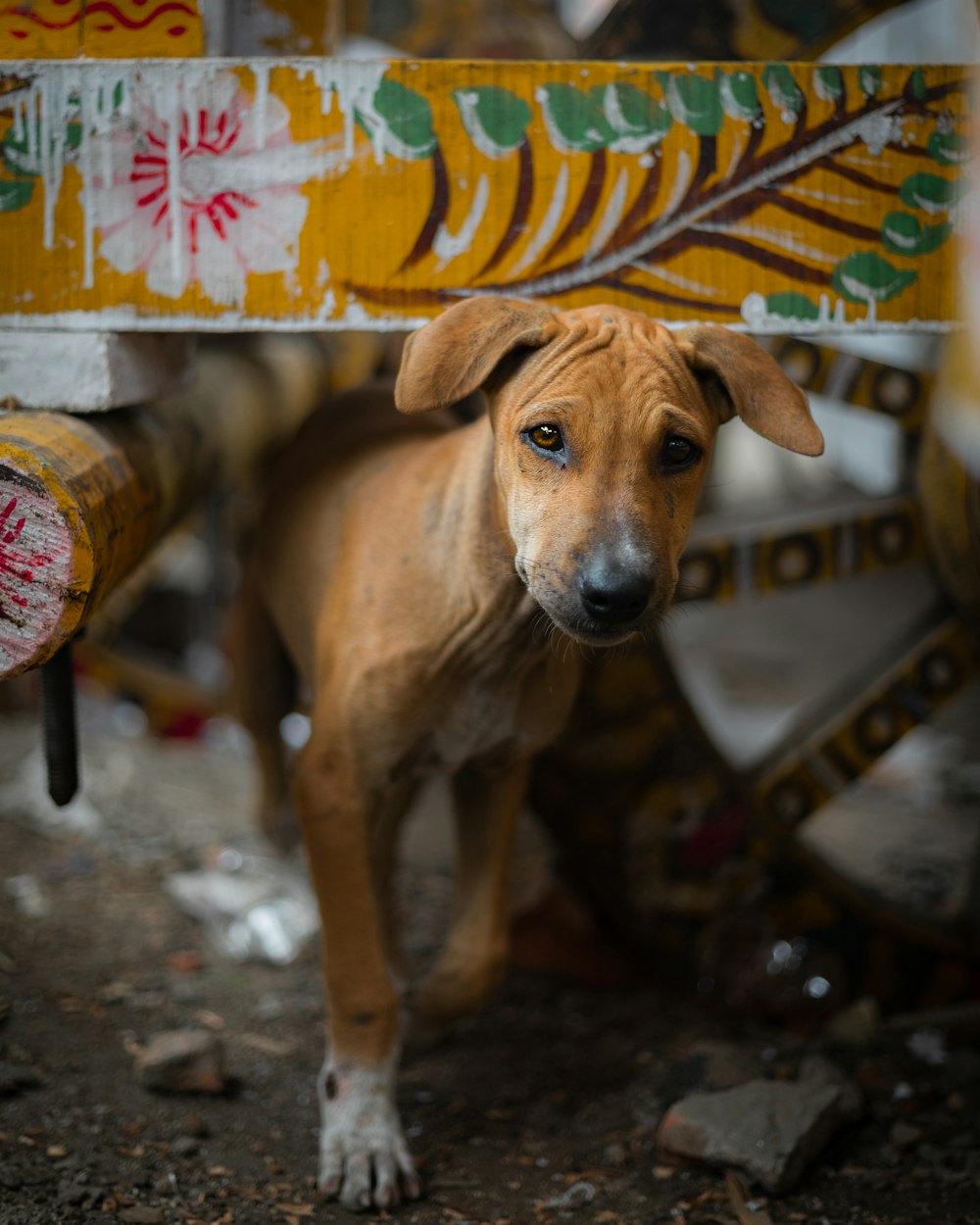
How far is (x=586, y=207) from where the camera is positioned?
260 centimetres

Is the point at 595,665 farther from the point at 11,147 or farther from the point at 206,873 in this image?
the point at 11,147

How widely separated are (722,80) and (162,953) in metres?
2.83

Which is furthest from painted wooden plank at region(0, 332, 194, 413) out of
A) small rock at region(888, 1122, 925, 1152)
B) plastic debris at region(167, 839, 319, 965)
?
small rock at region(888, 1122, 925, 1152)

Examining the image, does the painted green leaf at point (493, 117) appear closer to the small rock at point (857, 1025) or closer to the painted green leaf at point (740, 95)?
the painted green leaf at point (740, 95)

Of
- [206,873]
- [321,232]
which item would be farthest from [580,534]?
[206,873]

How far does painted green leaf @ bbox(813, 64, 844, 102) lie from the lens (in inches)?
102

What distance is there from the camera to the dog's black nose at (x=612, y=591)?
217cm

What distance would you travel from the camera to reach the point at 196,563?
7.91m

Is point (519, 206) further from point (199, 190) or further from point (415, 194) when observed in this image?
point (199, 190)

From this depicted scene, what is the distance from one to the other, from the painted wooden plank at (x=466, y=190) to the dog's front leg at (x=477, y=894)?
1188 millimetres

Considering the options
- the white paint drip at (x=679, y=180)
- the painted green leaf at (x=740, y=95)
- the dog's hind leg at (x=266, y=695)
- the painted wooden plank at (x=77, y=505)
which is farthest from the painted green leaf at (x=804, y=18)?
the dog's hind leg at (x=266, y=695)

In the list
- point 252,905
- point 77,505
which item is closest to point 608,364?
point 77,505

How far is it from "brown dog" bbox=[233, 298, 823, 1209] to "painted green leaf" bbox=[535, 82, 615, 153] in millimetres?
354

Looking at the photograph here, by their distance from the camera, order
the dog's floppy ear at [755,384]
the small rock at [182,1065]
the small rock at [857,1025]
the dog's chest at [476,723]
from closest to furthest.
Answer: the dog's floppy ear at [755,384], the dog's chest at [476,723], the small rock at [182,1065], the small rock at [857,1025]
